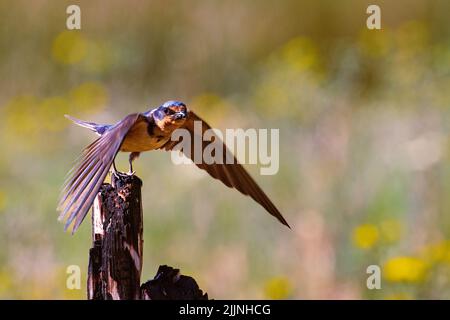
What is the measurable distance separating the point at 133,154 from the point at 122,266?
1.21m

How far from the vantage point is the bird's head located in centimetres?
523

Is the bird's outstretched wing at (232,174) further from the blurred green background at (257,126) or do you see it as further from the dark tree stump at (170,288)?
the blurred green background at (257,126)

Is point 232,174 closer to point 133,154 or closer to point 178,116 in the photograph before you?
point 178,116

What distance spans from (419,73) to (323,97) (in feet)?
2.77

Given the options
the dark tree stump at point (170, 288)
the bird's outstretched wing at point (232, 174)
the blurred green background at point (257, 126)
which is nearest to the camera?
the dark tree stump at point (170, 288)

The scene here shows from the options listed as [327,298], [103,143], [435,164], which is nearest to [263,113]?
[435,164]

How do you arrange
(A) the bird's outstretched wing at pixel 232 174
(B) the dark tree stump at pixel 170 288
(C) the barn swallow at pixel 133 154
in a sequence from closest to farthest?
(B) the dark tree stump at pixel 170 288 → (C) the barn swallow at pixel 133 154 → (A) the bird's outstretched wing at pixel 232 174

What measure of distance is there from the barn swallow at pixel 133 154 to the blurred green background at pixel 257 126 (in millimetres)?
1753

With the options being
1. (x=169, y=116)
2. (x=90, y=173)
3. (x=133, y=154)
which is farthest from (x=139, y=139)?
(x=90, y=173)

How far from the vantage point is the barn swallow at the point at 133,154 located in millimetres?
4559

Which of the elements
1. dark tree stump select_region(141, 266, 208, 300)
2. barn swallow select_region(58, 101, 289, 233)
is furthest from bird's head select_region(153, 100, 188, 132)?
dark tree stump select_region(141, 266, 208, 300)

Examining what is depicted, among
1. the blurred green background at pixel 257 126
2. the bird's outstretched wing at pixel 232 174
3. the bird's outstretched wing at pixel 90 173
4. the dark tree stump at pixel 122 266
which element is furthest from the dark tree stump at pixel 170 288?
the blurred green background at pixel 257 126

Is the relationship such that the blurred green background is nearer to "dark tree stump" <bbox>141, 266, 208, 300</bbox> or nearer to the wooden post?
the wooden post

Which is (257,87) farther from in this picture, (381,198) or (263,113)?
(381,198)
